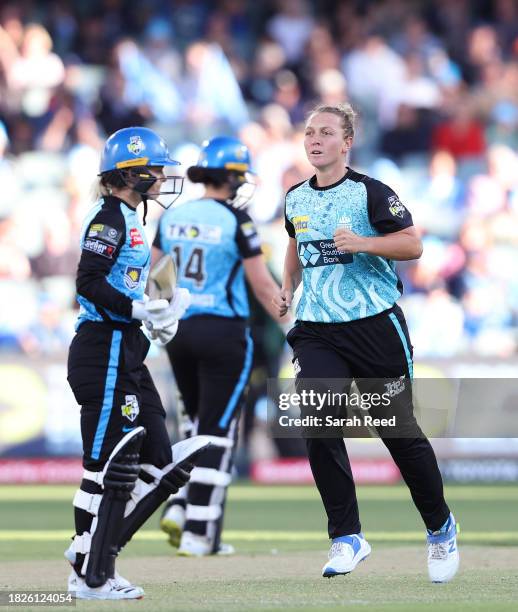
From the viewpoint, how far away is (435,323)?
51.1ft

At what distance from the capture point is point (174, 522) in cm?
895

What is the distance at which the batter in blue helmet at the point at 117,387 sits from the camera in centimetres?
628

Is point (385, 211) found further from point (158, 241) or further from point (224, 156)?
point (158, 241)

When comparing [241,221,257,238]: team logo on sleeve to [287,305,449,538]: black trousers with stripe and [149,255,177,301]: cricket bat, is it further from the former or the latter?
[149,255,177,301]: cricket bat

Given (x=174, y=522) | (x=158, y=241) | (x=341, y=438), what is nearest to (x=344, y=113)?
(x=341, y=438)

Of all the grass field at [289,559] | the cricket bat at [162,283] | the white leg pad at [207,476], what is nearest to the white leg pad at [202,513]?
the white leg pad at [207,476]

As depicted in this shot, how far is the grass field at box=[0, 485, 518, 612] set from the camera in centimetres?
616

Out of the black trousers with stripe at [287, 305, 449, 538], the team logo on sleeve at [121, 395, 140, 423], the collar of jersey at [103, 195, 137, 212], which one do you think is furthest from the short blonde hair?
the team logo on sleeve at [121, 395, 140, 423]

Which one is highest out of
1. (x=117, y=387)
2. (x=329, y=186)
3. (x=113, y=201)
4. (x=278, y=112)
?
(x=278, y=112)

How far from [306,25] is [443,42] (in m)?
2.16

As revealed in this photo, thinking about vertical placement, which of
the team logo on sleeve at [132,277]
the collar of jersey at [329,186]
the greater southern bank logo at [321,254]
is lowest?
the team logo on sleeve at [132,277]

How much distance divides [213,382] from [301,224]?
215cm

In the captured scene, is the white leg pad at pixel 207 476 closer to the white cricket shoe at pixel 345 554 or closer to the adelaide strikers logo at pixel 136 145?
the white cricket shoe at pixel 345 554

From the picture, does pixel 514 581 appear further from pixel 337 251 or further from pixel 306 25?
pixel 306 25
